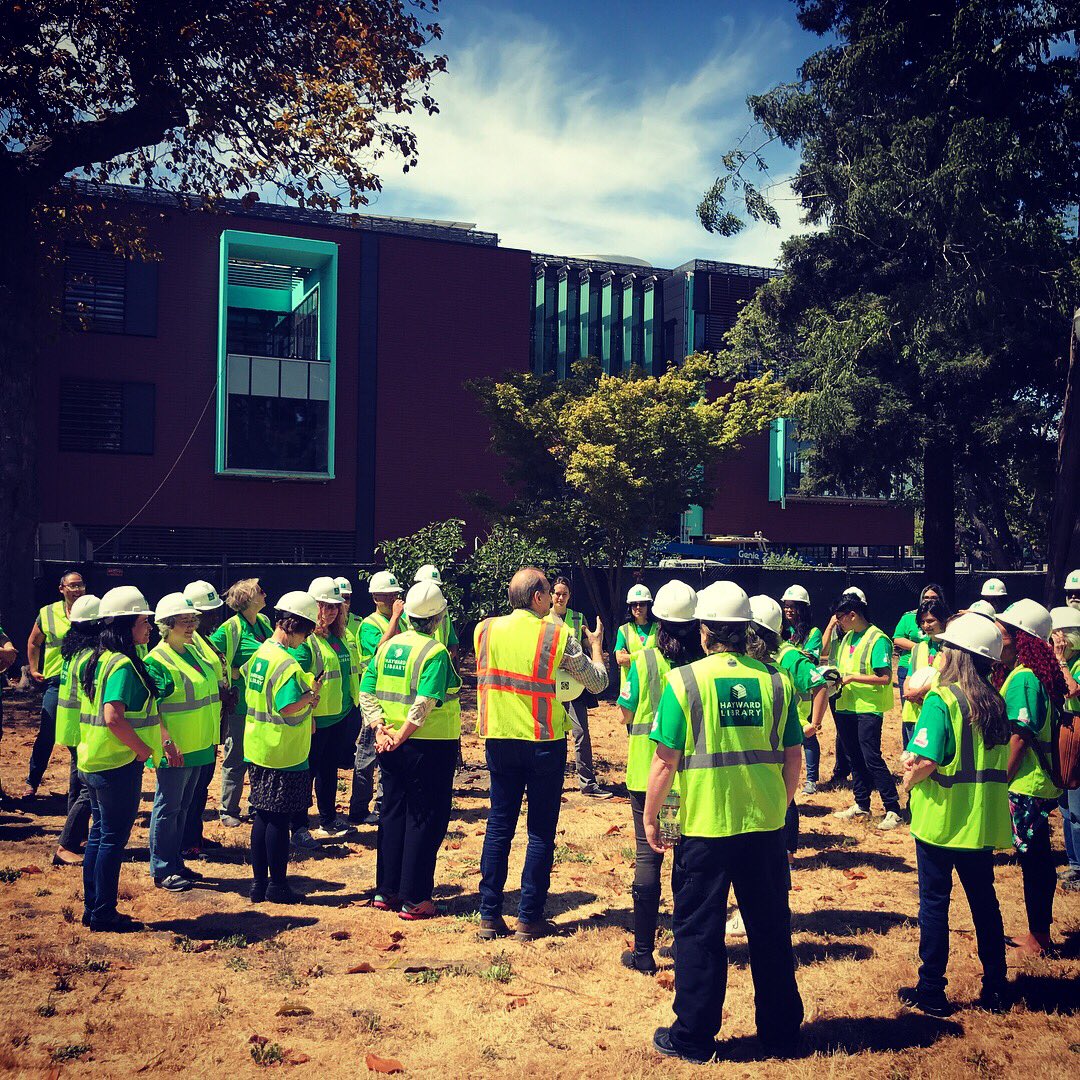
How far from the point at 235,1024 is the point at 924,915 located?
11.6 ft

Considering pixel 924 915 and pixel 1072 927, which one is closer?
pixel 924 915

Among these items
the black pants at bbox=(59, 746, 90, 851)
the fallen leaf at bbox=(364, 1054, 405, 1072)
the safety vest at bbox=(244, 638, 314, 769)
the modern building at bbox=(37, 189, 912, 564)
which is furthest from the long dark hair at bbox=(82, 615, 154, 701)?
the modern building at bbox=(37, 189, 912, 564)

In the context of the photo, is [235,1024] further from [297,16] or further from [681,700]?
[297,16]

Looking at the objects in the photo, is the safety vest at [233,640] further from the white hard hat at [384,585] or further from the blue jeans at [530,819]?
the blue jeans at [530,819]

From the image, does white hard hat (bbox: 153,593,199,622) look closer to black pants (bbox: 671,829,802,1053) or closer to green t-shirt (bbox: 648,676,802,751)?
green t-shirt (bbox: 648,676,802,751)

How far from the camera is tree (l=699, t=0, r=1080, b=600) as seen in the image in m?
19.9

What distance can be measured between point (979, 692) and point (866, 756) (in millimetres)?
4206

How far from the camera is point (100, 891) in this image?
250 inches

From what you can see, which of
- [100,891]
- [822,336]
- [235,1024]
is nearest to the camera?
[235,1024]

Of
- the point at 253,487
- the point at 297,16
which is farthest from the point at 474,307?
the point at 297,16

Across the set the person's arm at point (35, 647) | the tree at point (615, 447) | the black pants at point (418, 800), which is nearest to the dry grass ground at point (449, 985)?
the black pants at point (418, 800)

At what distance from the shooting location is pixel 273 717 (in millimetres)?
6965

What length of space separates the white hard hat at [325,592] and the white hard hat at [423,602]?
7.07ft

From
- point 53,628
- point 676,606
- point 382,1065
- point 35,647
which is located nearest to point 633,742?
point 676,606
